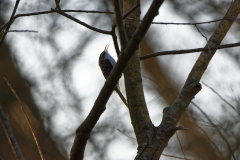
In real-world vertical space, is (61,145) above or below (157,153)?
above

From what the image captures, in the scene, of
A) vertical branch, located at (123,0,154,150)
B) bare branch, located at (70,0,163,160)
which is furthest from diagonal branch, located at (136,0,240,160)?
bare branch, located at (70,0,163,160)

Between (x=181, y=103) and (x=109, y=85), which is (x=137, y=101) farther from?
(x=109, y=85)

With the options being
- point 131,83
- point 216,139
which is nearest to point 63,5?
point 216,139

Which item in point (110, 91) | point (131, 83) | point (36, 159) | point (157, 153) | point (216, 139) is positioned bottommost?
point (110, 91)

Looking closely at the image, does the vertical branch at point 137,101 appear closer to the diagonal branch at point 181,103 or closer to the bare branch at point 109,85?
the diagonal branch at point 181,103

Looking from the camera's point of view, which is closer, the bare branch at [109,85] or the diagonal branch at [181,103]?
the bare branch at [109,85]

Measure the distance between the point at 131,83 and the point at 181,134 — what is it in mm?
2832

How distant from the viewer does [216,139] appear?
166 inches

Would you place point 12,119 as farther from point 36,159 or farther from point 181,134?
point 181,134

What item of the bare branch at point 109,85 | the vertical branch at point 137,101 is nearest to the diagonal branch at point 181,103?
the vertical branch at point 137,101

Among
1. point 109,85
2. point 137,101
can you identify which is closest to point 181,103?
point 137,101

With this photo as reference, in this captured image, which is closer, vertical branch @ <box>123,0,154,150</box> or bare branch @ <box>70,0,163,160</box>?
bare branch @ <box>70,0,163,160</box>

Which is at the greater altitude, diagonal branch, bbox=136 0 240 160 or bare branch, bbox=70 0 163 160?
diagonal branch, bbox=136 0 240 160

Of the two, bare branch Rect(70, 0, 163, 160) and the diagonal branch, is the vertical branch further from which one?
bare branch Rect(70, 0, 163, 160)
